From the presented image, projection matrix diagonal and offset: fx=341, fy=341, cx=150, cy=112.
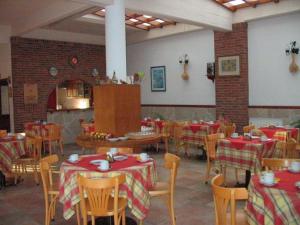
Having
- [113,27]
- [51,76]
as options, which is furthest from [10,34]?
[113,27]

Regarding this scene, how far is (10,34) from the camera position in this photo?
980cm

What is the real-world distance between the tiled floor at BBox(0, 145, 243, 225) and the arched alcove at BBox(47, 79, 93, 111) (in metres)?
5.18

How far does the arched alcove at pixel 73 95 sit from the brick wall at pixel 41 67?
1.14 feet

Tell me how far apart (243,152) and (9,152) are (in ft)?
12.3

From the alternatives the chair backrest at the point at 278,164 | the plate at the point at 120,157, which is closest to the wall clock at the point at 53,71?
the plate at the point at 120,157

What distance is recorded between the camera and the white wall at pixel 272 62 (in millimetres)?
8172

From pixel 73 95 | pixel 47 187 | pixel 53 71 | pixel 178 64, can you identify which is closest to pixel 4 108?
pixel 53 71

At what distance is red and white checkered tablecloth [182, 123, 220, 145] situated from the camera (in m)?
7.46

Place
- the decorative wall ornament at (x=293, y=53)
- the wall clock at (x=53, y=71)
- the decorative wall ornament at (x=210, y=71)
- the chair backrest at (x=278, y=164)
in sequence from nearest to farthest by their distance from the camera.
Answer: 1. the chair backrest at (x=278, y=164)
2. the decorative wall ornament at (x=293, y=53)
3. the decorative wall ornament at (x=210, y=71)
4. the wall clock at (x=53, y=71)

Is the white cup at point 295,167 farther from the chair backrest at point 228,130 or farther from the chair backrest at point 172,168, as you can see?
the chair backrest at point 228,130

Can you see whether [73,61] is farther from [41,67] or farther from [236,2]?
[236,2]

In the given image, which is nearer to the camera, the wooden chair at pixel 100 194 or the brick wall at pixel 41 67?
the wooden chair at pixel 100 194

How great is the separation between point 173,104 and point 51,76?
3.94m

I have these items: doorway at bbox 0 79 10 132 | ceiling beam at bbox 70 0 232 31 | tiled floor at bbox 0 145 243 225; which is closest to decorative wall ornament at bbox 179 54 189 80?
ceiling beam at bbox 70 0 232 31
